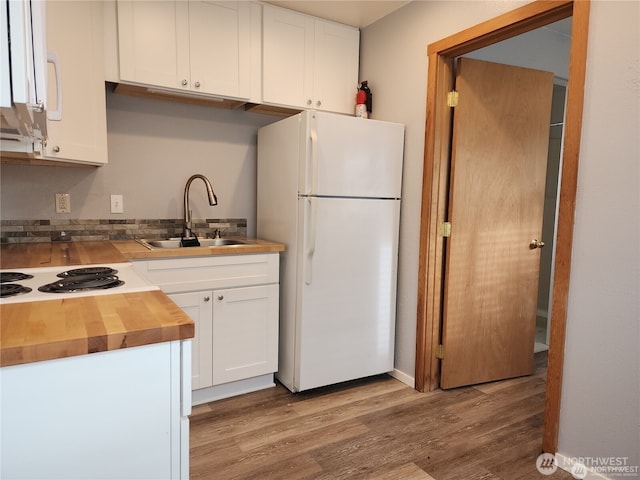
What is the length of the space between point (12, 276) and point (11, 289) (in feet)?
0.78

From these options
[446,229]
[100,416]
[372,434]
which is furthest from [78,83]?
[372,434]

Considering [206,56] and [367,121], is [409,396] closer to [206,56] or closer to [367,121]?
[367,121]

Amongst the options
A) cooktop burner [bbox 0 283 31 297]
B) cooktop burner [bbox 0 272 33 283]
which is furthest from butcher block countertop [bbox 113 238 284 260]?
cooktop burner [bbox 0 283 31 297]

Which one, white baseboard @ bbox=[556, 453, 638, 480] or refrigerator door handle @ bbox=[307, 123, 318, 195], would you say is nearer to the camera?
white baseboard @ bbox=[556, 453, 638, 480]

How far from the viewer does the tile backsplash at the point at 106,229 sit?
7.63 ft

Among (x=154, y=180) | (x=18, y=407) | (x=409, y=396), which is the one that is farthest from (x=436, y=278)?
(x=18, y=407)

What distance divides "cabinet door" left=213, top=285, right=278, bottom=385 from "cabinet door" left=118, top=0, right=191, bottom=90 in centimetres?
120

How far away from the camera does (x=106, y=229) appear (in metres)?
2.55

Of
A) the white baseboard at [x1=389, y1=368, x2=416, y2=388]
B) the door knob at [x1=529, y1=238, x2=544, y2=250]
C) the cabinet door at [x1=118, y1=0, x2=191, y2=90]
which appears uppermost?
the cabinet door at [x1=118, y1=0, x2=191, y2=90]

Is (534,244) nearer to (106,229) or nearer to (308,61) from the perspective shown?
(308,61)

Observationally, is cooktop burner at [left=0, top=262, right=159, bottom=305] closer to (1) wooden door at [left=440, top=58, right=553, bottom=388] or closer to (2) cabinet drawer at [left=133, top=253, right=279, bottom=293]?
(2) cabinet drawer at [left=133, top=253, right=279, bottom=293]

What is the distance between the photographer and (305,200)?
2.38 metres

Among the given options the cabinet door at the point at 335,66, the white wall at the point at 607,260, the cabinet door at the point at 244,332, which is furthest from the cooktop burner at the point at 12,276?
the white wall at the point at 607,260

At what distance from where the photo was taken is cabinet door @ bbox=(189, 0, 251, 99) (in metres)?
2.38
